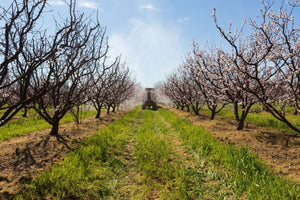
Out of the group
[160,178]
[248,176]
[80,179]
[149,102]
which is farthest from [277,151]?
[149,102]

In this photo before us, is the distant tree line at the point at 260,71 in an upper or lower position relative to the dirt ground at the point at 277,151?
upper

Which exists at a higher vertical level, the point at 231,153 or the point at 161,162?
the point at 231,153

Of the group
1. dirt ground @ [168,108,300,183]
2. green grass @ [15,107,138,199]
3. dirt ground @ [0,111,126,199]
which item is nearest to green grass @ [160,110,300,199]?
dirt ground @ [168,108,300,183]

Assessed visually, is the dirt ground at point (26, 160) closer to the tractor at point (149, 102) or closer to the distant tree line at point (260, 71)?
the distant tree line at point (260, 71)

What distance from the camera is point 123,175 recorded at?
3529 mm

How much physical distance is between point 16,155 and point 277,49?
8224 millimetres

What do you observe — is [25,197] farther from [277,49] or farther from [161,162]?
[277,49]

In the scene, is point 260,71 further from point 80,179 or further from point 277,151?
point 80,179

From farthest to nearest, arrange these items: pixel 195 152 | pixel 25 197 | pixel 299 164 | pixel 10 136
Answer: pixel 10 136 < pixel 195 152 < pixel 299 164 < pixel 25 197

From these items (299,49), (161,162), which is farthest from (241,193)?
(299,49)

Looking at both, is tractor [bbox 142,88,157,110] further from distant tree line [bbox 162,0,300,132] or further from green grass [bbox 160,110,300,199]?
green grass [bbox 160,110,300,199]

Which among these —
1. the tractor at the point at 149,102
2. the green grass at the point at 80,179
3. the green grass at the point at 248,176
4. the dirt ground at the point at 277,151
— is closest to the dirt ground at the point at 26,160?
the green grass at the point at 80,179

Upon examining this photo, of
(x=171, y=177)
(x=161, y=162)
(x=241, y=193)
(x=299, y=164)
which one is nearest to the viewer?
(x=241, y=193)

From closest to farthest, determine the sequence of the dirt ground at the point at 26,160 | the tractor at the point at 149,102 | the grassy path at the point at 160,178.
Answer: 1. the grassy path at the point at 160,178
2. the dirt ground at the point at 26,160
3. the tractor at the point at 149,102
